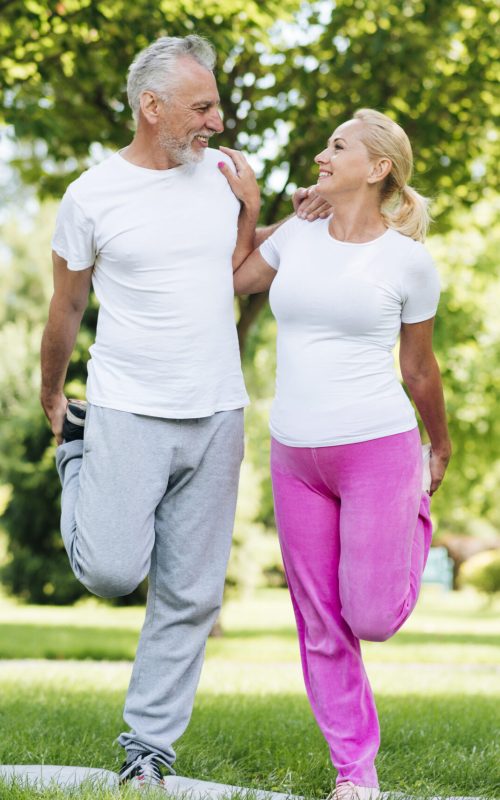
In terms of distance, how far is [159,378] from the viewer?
11.2 feet

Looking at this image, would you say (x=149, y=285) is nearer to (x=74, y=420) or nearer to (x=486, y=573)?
(x=74, y=420)

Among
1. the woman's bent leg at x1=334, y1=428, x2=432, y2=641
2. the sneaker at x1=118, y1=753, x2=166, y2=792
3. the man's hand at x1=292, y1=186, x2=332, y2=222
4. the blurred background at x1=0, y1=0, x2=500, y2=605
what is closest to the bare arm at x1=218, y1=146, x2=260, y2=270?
the man's hand at x1=292, y1=186, x2=332, y2=222

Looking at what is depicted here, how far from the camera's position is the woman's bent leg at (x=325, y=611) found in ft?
11.2

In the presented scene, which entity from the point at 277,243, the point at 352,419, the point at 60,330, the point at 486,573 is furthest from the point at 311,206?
the point at 486,573

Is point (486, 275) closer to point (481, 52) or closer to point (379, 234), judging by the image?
point (481, 52)

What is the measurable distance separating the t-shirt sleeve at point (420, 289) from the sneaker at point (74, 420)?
1.15 m

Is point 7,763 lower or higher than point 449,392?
higher

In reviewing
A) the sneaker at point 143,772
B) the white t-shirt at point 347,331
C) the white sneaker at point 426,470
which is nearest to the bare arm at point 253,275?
the white t-shirt at point 347,331

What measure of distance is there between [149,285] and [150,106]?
602mm

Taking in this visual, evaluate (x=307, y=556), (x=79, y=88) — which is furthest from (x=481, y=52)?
(x=307, y=556)

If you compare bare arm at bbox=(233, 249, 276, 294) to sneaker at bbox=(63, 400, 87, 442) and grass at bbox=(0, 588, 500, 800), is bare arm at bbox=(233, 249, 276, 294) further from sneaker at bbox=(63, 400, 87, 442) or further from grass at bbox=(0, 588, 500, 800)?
grass at bbox=(0, 588, 500, 800)

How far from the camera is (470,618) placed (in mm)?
19359

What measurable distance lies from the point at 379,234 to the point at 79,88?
18.5 ft

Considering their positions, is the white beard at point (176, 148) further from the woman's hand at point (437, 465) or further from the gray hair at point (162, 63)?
the woman's hand at point (437, 465)
